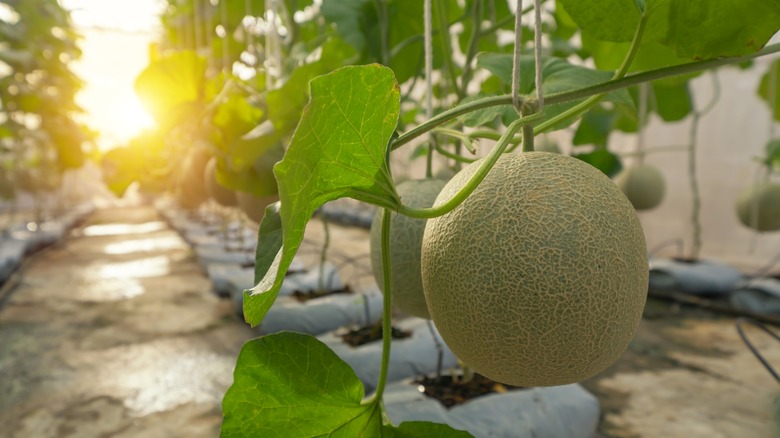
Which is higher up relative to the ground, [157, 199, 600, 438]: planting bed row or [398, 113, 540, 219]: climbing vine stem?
[398, 113, 540, 219]: climbing vine stem

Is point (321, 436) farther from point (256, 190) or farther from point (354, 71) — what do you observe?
point (256, 190)

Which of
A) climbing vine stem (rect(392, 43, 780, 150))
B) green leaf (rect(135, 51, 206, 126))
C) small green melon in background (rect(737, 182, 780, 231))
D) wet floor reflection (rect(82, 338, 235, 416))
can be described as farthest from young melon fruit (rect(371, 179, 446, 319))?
small green melon in background (rect(737, 182, 780, 231))

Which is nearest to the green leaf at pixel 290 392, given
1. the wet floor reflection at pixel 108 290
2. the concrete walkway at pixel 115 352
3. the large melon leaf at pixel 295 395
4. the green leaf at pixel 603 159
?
the large melon leaf at pixel 295 395

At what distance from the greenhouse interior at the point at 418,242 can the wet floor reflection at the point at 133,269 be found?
0.04 metres

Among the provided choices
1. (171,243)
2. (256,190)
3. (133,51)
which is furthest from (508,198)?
(133,51)

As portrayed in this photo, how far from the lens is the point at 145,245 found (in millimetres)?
5176

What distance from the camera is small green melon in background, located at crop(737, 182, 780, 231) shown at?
2730 mm

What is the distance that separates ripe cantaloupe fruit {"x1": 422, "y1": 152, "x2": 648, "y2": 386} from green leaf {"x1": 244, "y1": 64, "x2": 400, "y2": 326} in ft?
0.31

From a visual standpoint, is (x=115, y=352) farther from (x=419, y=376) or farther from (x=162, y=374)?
(x=419, y=376)

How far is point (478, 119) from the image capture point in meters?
0.51

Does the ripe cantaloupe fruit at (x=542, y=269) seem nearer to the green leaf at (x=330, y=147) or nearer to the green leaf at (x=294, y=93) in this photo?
the green leaf at (x=330, y=147)

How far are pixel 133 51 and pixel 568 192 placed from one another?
→ 13.8 metres

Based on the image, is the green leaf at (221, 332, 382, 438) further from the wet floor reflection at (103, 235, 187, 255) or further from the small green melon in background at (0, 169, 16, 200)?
the small green melon in background at (0, 169, 16, 200)

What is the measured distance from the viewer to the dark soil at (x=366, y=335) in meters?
1.66
